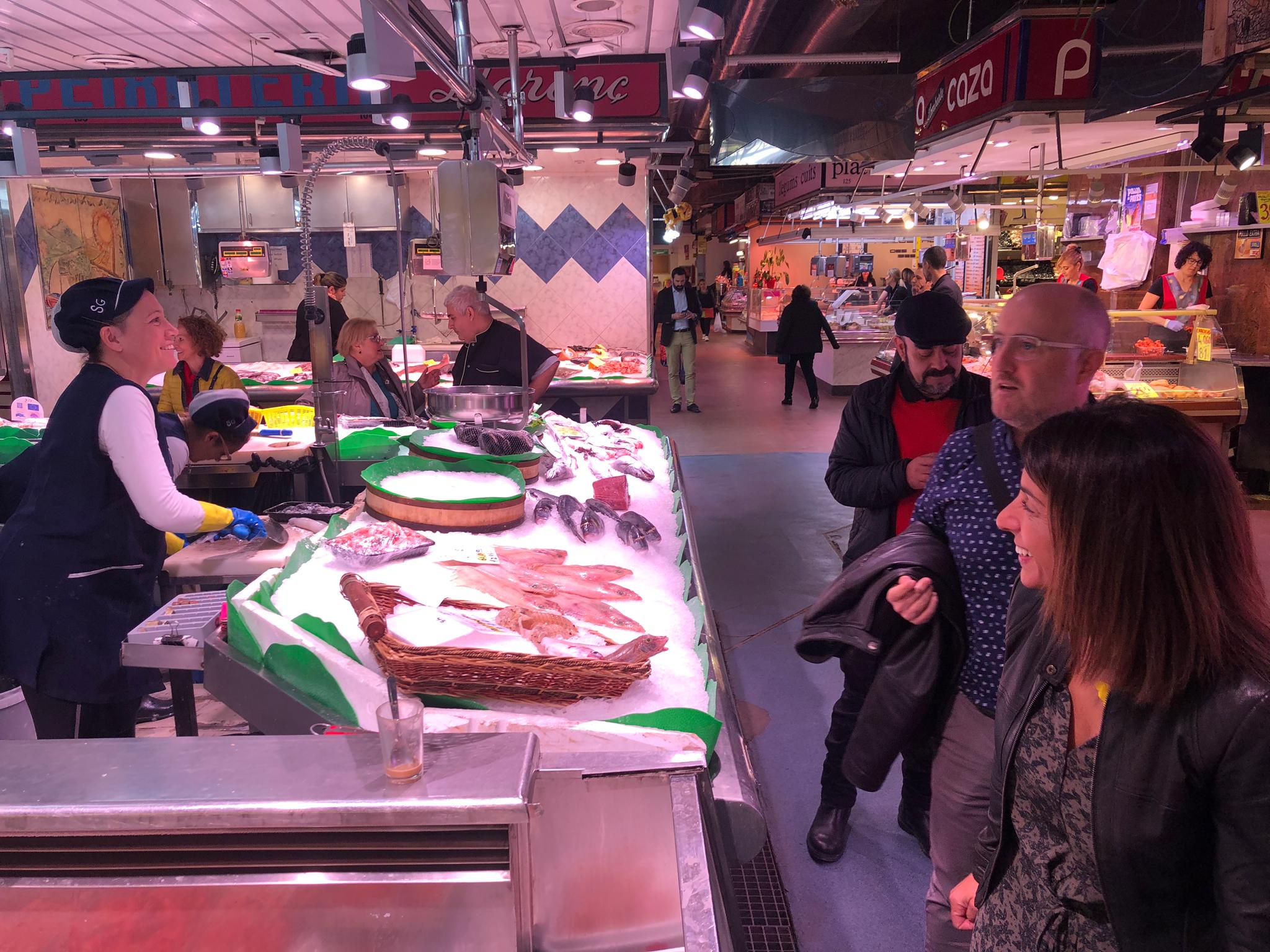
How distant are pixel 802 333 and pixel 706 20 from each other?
9.97 meters

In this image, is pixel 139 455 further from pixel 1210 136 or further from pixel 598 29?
pixel 1210 136

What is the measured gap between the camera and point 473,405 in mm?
3957

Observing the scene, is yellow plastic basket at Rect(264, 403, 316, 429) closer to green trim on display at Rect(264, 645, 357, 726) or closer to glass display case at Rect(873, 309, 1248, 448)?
green trim on display at Rect(264, 645, 357, 726)

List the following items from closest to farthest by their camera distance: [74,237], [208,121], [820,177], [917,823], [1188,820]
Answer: [1188,820] < [917,823] < [208,121] < [74,237] < [820,177]

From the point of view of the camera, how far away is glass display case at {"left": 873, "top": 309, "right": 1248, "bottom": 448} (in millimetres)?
7191

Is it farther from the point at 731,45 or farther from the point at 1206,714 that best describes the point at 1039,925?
the point at 731,45

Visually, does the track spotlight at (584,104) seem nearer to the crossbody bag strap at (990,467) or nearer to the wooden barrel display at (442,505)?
the wooden barrel display at (442,505)

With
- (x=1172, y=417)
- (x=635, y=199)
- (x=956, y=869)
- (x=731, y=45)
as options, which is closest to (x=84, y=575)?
(x=956, y=869)

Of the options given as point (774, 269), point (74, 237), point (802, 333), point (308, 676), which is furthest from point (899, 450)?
point (774, 269)

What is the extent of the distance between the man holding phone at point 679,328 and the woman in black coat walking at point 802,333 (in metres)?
1.37

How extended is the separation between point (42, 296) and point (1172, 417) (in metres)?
11.6

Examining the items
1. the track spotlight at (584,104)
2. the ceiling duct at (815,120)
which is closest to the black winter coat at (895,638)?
the ceiling duct at (815,120)

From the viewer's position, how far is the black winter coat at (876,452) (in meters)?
2.86

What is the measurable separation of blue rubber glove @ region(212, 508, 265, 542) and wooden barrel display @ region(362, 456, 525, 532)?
507mm
